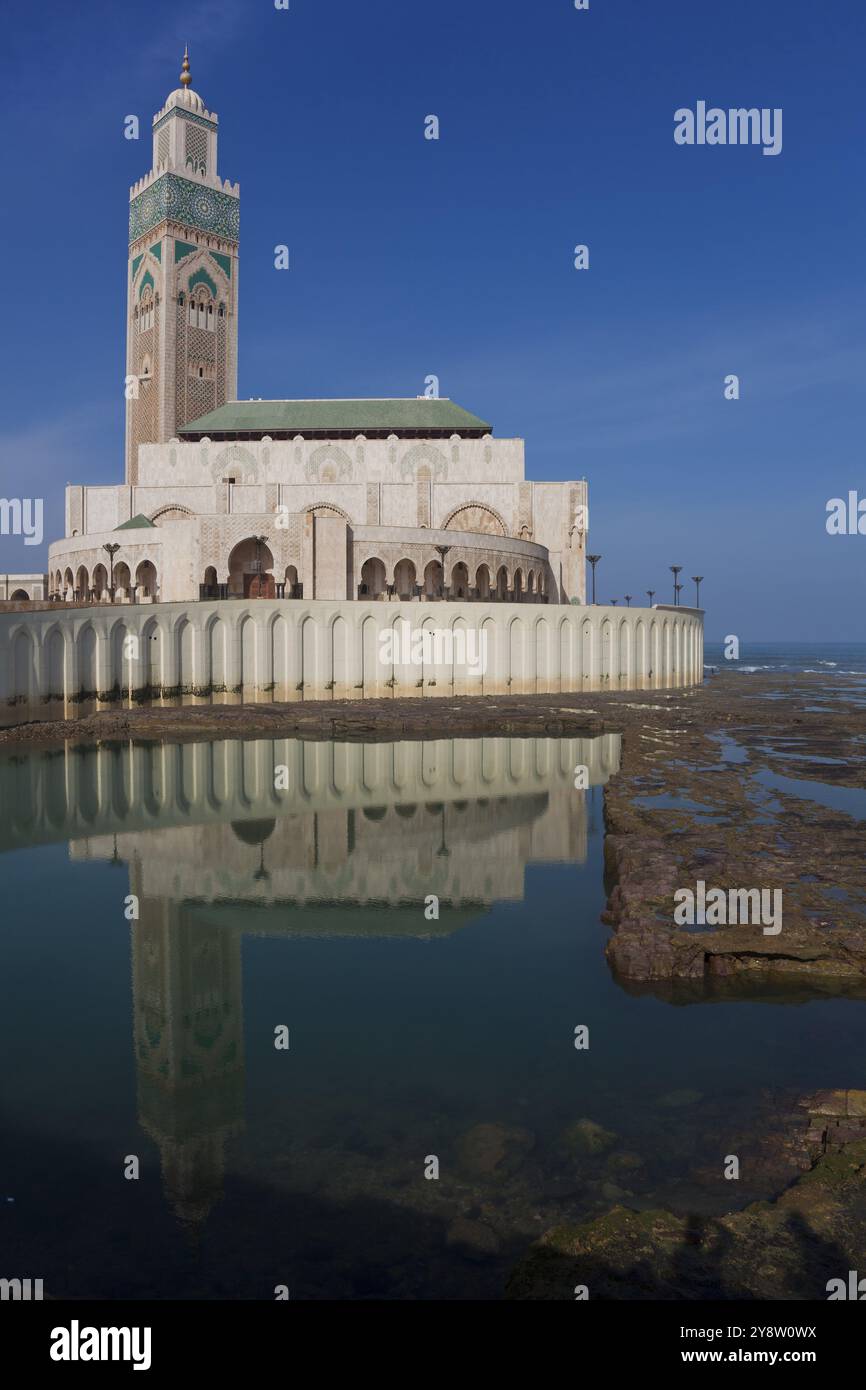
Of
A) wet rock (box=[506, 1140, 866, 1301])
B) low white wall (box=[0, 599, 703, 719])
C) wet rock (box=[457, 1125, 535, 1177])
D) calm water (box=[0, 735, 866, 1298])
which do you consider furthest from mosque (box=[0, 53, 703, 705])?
wet rock (box=[506, 1140, 866, 1301])

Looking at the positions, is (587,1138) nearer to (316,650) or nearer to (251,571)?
(316,650)

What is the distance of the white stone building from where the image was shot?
42.5 metres

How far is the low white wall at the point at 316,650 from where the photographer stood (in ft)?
92.9

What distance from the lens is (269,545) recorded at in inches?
1625

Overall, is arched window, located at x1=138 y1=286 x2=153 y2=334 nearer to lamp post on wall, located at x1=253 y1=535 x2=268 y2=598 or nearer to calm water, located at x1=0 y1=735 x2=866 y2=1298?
lamp post on wall, located at x1=253 y1=535 x2=268 y2=598

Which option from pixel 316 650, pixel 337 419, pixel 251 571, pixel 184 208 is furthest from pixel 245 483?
pixel 316 650

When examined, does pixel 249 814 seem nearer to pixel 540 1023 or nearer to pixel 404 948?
pixel 404 948

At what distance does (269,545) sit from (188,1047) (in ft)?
117

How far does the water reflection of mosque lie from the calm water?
0.05 meters

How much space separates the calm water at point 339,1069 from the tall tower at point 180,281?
52332 millimetres

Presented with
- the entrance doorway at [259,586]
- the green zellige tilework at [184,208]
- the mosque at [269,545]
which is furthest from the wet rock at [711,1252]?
the green zellige tilework at [184,208]

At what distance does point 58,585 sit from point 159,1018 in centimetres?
4966

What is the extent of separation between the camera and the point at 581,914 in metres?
10.6
